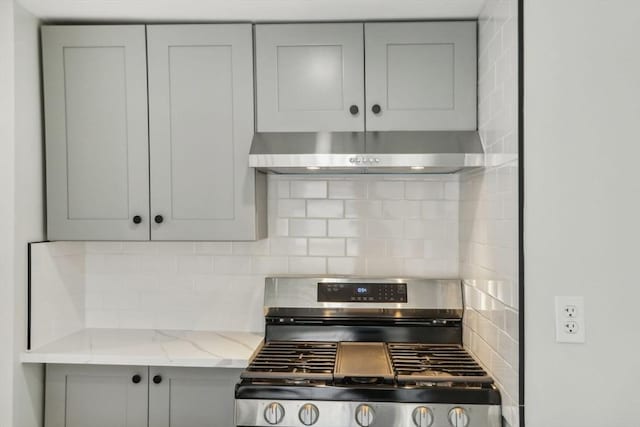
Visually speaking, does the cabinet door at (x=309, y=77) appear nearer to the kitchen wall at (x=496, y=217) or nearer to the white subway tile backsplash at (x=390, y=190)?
the white subway tile backsplash at (x=390, y=190)

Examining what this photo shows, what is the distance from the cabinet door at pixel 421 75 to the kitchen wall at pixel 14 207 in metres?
1.42

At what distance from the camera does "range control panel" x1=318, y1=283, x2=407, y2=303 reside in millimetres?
2604

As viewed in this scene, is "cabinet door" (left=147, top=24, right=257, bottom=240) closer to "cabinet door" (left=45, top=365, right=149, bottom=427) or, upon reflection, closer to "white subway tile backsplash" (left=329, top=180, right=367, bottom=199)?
"white subway tile backsplash" (left=329, top=180, right=367, bottom=199)

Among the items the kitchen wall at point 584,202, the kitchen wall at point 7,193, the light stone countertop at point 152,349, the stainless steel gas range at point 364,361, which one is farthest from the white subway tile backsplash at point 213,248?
the kitchen wall at point 584,202

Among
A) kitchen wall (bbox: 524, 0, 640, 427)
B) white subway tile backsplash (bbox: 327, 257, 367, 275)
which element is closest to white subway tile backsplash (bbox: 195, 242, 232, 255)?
white subway tile backsplash (bbox: 327, 257, 367, 275)

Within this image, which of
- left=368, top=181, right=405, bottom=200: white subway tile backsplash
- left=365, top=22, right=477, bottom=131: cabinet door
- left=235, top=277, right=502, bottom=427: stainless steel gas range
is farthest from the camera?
left=368, top=181, right=405, bottom=200: white subway tile backsplash

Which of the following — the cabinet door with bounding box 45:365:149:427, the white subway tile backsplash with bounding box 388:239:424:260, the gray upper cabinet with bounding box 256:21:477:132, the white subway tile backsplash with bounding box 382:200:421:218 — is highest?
the gray upper cabinet with bounding box 256:21:477:132

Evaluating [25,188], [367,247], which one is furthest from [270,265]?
[25,188]

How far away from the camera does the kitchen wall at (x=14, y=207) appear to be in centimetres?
226

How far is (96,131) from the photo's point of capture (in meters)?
2.45

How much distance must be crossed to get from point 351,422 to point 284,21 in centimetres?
161

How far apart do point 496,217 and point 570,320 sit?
0.44 metres

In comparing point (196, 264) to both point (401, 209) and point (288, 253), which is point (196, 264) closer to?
point (288, 253)

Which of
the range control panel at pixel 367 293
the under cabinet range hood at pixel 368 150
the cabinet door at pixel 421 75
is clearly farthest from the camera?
the range control panel at pixel 367 293
